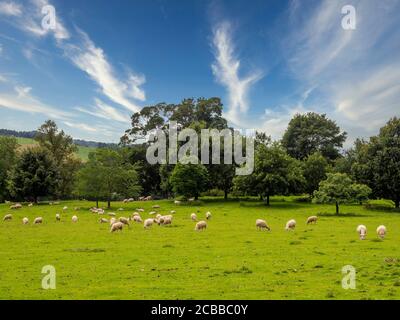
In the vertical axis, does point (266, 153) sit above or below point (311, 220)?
above

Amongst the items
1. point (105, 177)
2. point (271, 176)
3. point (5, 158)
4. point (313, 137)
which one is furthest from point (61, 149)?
point (313, 137)

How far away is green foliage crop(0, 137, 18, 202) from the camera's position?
85.0m

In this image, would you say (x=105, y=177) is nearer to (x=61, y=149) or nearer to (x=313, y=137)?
(x=61, y=149)

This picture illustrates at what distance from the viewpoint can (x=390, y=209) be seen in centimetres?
5803

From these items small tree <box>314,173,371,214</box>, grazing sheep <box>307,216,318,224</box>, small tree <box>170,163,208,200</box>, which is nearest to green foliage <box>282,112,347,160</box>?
small tree <box>170,163,208,200</box>

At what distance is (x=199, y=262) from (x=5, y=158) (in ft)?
259

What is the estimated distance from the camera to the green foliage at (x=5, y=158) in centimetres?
8496

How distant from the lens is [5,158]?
88688 mm

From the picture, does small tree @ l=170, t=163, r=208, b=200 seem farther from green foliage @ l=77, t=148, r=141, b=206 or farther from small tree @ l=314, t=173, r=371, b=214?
small tree @ l=314, t=173, r=371, b=214

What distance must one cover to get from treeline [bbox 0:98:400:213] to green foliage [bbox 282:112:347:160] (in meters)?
0.24
